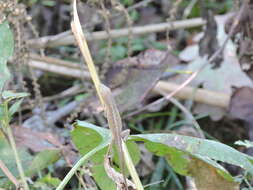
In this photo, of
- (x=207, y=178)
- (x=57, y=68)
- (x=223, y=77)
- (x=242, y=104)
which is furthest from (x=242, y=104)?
(x=57, y=68)

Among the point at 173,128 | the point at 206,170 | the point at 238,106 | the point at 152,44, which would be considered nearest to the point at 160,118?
the point at 173,128

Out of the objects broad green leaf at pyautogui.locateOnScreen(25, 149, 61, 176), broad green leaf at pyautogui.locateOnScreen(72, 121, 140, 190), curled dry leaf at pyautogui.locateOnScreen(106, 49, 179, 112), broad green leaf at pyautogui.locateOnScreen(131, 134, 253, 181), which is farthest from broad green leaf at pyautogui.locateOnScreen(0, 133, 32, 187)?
curled dry leaf at pyautogui.locateOnScreen(106, 49, 179, 112)

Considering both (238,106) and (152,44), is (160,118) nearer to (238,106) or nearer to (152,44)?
(238,106)

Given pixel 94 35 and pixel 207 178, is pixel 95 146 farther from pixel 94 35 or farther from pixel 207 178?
pixel 94 35

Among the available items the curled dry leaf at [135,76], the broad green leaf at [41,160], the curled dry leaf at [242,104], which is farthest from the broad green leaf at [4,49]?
the curled dry leaf at [242,104]

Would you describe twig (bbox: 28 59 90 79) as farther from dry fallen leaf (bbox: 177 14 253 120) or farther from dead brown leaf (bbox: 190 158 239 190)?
dead brown leaf (bbox: 190 158 239 190)

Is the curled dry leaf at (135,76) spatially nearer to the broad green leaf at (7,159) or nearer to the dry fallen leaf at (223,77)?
the dry fallen leaf at (223,77)
